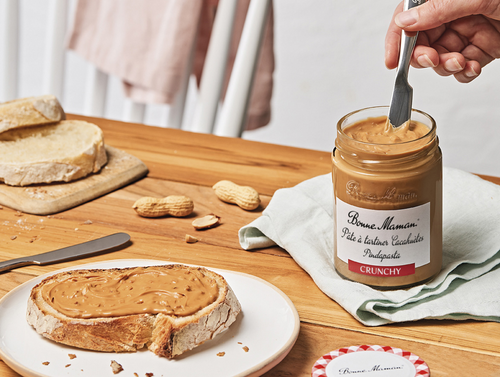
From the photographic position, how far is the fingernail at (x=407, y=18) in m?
0.87

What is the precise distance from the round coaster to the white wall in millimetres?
2599

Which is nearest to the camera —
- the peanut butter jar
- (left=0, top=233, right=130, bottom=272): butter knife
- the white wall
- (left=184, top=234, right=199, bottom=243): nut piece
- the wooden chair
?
the peanut butter jar

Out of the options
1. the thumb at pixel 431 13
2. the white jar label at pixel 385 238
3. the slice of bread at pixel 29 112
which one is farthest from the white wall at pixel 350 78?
the white jar label at pixel 385 238

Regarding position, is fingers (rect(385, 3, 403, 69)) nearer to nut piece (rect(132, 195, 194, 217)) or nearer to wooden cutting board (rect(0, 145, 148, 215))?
nut piece (rect(132, 195, 194, 217))

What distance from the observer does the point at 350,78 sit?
3.21m

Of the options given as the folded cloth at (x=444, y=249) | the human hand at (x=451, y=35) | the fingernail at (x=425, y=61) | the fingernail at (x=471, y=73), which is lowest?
the folded cloth at (x=444, y=249)

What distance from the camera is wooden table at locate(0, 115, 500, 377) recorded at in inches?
29.0

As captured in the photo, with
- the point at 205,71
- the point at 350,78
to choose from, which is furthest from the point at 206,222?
the point at 350,78

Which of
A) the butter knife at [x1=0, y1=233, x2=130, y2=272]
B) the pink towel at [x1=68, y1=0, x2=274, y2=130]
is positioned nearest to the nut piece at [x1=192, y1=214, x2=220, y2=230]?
the butter knife at [x1=0, y1=233, x2=130, y2=272]

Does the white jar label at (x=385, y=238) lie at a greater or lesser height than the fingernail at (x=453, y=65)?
lesser

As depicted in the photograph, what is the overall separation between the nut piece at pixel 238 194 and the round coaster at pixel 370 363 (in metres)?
0.48

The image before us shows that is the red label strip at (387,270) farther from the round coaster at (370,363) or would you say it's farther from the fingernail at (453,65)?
the fingernail at (453,65)

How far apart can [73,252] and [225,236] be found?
0.28 m

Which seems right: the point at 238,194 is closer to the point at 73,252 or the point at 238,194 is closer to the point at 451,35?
the point at 73,252
